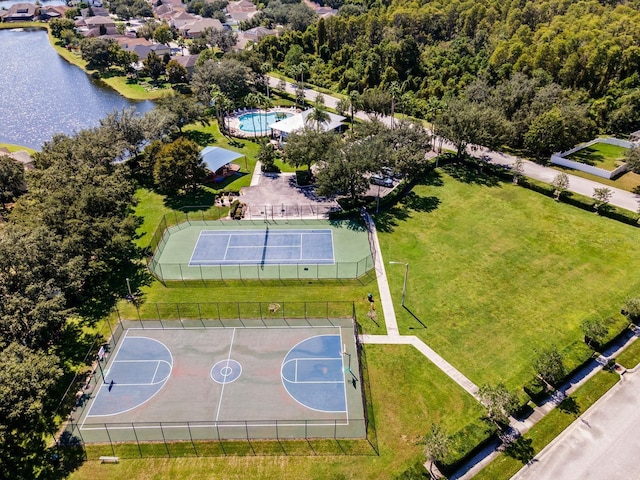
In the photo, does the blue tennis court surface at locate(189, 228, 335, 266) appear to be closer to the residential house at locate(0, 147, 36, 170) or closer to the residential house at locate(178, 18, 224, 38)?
the residential house at locate(0, 147, 36, 170)

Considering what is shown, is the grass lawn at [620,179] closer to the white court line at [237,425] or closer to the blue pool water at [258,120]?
the blue pool water at [258,120]

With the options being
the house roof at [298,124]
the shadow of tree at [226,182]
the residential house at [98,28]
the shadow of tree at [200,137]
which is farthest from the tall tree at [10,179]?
the residential house at [98,28]

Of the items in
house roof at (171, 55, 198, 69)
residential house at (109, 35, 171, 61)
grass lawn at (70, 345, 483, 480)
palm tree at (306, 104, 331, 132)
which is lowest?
grass lawn at (70, 345, 483, 480)

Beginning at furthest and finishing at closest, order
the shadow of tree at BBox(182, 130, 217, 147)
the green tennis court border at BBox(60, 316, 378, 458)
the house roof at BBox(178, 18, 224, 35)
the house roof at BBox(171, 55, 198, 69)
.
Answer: the house roof at BBox(178, 18, 224, 35)
the house roof at BBox(171, 55, 198, 69)
the shadow of tree at BBox(182, 130, 217, 147)
the green tennis court border at BBox(60, 316, 378, 458)

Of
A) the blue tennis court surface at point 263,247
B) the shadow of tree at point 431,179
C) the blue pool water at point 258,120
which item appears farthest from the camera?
the blue pool water at point 258,120

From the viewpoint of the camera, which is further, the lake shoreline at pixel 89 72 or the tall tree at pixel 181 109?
the lake shoreline at pixel 89 72

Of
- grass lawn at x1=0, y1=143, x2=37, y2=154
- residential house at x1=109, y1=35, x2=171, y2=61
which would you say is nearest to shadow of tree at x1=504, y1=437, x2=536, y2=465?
grass lawn at x1=0, y1=143, x2=37, y2=154
